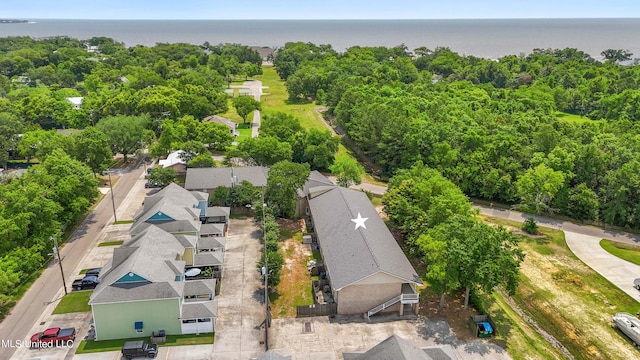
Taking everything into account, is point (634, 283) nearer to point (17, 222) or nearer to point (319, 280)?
point (319, 280)

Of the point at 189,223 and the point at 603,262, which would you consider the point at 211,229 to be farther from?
the point at 603,262

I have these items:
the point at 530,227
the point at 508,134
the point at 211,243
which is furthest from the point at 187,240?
the point at 508,134

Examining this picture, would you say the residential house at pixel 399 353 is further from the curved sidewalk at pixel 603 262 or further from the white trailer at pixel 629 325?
the curved sidewalk at pixel 603 262

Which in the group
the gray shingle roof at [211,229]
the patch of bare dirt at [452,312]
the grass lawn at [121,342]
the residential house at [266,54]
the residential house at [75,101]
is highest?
the residential house at [266,54]

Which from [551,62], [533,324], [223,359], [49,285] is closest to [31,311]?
[49,285]

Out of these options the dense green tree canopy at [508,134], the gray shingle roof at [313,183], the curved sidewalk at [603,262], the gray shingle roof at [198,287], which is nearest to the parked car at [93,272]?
the gray shingle roof at [198,287]

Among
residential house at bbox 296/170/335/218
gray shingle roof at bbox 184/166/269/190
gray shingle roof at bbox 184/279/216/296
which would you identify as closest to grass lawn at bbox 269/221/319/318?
residential house at bbox 296/170/335/218
